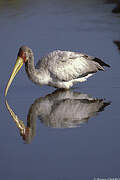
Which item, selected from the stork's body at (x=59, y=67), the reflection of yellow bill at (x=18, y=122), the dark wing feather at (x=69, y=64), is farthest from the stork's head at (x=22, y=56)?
the reflection of yellow bill at (x=18, y=122)

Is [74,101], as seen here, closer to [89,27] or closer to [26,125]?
[26,125]

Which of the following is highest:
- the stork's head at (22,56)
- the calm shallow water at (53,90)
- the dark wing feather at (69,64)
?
the stork's head at (22,56)

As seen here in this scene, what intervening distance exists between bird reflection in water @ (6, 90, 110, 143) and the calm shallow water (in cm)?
11

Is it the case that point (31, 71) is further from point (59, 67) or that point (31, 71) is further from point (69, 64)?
point (69, 64)

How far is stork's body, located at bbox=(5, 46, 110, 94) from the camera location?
466 inches

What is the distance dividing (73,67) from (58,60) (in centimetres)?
39

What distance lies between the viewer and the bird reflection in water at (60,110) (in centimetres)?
989

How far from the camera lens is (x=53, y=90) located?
478 inches

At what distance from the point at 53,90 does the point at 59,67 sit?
1.58 ft

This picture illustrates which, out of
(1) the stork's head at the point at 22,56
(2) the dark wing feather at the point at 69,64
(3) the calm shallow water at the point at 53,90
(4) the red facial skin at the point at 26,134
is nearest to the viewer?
(3) the calm shallow water at the point at 53,90

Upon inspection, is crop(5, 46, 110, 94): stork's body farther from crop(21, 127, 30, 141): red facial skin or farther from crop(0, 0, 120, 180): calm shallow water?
crop(21, 127, 30, 141): red facial skin

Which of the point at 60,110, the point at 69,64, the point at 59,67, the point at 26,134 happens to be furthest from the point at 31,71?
the point at 26,134

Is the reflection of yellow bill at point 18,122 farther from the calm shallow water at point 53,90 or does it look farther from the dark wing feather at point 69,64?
the dark wing feather at point 69,64

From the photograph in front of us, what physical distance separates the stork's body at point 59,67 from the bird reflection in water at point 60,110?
305mm
